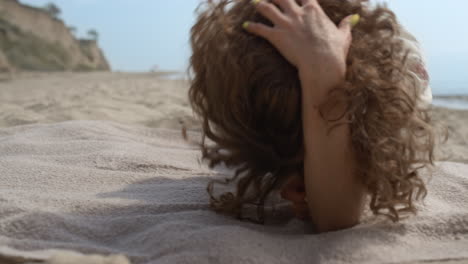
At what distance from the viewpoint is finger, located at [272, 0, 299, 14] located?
1.36 metres

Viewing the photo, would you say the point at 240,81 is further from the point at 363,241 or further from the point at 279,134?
the point at 363,241

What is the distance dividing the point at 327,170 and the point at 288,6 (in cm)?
49

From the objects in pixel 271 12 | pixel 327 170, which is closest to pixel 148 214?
pixel 327 170

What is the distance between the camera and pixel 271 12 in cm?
136

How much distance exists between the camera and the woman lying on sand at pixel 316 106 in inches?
50.0

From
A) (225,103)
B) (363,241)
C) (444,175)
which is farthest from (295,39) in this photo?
(444,175)

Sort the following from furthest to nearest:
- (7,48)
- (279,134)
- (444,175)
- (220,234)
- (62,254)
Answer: (7,48) < (444,175) < (279,134) < (220,234) < (62,254)

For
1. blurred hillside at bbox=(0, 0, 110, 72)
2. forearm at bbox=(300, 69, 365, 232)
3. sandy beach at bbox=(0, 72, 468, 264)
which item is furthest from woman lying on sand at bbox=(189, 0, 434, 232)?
blurred hillside at bbox=(0, 0, 110, 72)

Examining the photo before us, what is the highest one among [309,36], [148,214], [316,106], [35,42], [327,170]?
[309,36]

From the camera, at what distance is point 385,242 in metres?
1.29

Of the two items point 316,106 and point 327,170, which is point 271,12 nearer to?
point 316,106

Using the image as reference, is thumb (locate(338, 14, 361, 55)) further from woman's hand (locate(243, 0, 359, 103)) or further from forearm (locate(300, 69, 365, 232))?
forearm (locate(300, 69, 365, 232))

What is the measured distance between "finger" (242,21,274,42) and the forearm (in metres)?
0.17

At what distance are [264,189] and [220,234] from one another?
0.25 metres
